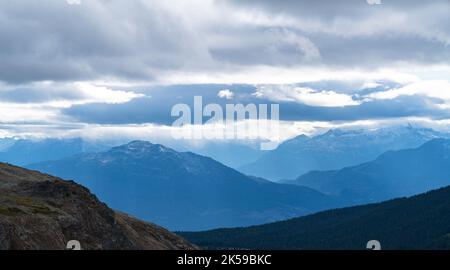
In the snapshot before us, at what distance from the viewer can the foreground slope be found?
9919 cm

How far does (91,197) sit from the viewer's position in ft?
435

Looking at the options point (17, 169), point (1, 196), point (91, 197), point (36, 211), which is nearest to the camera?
point (36, 211)

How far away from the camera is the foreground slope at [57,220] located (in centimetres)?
9919

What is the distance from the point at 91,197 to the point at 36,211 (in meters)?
22.7

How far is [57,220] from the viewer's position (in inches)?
4417
